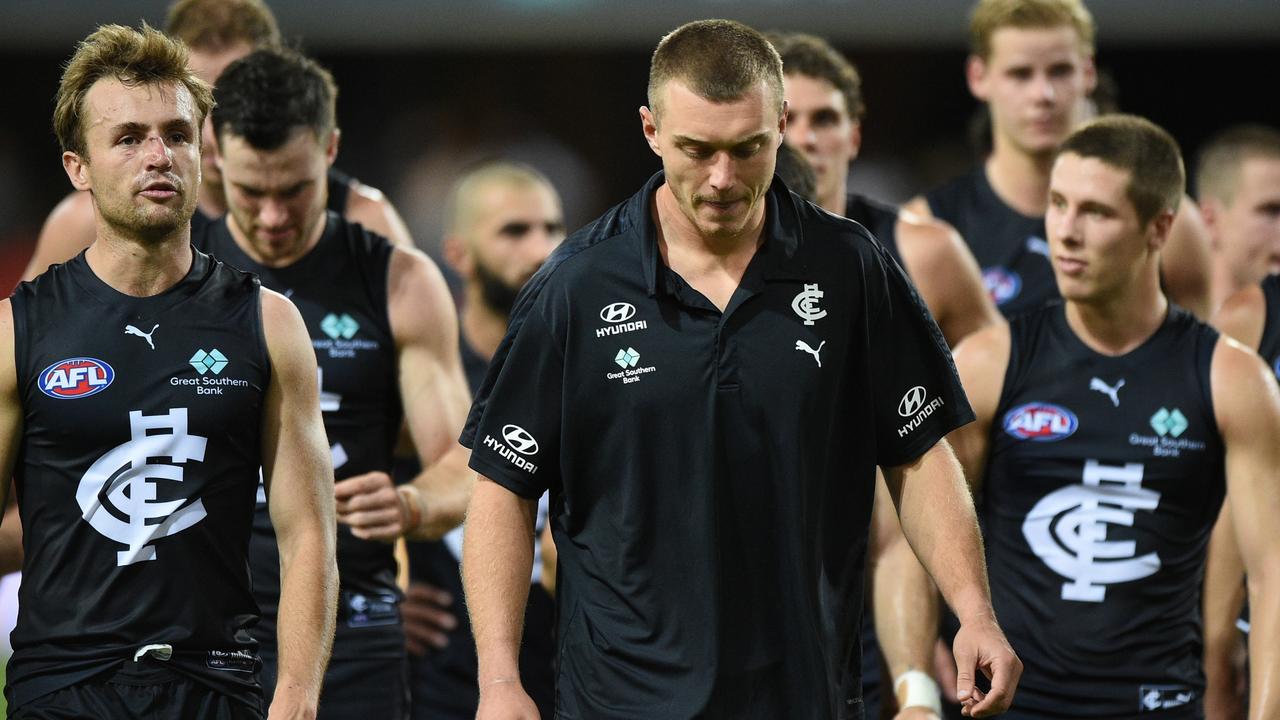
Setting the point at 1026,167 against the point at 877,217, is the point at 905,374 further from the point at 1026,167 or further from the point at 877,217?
the point at 1026,167

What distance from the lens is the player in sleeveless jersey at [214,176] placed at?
605 centimetres

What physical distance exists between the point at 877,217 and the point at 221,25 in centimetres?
243

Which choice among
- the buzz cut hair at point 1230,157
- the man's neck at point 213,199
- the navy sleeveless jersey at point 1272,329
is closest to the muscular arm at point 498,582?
the man's neck at point 213,199

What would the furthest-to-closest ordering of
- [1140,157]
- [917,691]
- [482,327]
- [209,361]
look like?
[482,327], [1140,157], [917,691], [209,361]

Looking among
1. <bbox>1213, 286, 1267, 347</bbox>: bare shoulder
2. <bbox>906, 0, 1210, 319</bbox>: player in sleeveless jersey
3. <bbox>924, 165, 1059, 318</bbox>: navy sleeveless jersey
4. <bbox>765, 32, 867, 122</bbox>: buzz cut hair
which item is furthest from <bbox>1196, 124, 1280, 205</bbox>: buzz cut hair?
<bbox>765, 32, 867, 122</bbox>: buzz cut hair

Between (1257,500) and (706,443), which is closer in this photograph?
(706,443)

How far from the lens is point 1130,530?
5.18 m

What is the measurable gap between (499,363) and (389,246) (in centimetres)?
176

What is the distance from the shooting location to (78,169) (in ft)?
14.3

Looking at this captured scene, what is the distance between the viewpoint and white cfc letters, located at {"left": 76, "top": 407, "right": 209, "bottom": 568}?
4168 millimetres

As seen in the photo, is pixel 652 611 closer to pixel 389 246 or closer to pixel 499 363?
pixel 499 363

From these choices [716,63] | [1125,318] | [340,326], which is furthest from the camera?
[340,326]

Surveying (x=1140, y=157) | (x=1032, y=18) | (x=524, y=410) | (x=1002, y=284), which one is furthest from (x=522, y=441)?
(x=1032, y=18)

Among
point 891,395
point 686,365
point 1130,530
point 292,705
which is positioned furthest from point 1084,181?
point 292,705
